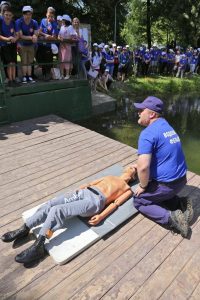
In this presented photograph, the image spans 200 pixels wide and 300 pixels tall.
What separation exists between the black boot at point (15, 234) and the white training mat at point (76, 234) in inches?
4.2

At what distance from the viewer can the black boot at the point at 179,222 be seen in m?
3.17

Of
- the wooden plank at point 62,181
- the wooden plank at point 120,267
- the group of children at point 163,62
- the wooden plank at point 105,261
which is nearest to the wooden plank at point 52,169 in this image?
the wooden plank at point 62,181

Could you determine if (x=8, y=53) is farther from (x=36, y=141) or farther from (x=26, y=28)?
(x=36, y=141)

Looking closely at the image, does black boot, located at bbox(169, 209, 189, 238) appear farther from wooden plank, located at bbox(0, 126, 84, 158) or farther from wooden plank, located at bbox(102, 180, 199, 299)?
wooden plank, located at bbox(0, 126, 84, 158)

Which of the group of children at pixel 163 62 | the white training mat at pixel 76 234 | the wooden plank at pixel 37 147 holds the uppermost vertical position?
the group of children at pixel 163 62

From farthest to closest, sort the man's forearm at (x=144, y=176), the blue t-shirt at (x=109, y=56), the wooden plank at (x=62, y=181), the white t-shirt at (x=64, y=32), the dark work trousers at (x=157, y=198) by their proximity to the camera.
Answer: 1. the blue t-shirt at (x=109, y=56)
2. the white t-shirt at (x=64, y=32)
3. the wooden plank at (x=62, y=181)
4. the dark work trousers at (x=157, y=198)
5. the man's forearm at (x=144, y=176)

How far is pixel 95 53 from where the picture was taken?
455 inches

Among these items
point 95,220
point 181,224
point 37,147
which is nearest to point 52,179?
point 37,147

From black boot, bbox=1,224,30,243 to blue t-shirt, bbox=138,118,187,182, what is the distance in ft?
4.74

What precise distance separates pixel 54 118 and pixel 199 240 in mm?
4646

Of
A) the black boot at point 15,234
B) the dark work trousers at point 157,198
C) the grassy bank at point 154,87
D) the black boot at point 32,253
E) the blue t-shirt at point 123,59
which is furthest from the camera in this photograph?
the blue t-shirt at point 123,59

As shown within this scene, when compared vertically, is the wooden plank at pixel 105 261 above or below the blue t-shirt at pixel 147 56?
below

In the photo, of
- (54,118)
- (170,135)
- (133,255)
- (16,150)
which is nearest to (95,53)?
(54,118)

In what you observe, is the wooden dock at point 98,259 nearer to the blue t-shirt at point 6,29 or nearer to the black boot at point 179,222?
the black boot at point 179,222
